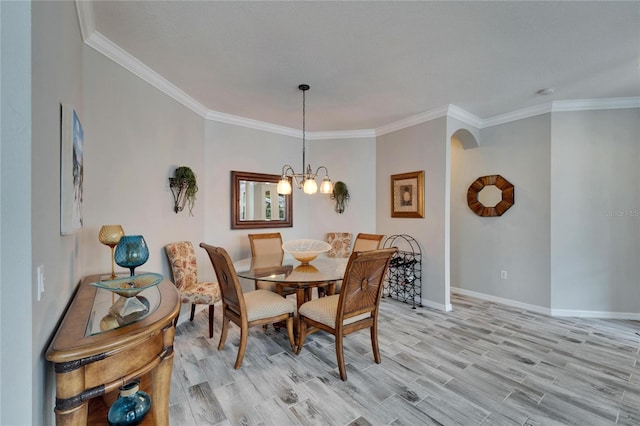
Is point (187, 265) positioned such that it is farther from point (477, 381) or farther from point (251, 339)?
point (477, 381)

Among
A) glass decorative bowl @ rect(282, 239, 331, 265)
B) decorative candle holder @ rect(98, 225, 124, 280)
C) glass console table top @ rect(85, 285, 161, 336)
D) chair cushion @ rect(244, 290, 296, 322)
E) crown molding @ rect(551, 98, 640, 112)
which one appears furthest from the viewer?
crown molding @ rect(551, 98, 640, 112)

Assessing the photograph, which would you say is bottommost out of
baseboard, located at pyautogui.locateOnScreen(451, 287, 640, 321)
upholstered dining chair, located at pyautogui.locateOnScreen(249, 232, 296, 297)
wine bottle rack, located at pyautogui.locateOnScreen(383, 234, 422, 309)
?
baseboard, located at pyautogui.locateOnScreen(451, 287, 640, 321)

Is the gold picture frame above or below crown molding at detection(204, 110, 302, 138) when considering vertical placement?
below

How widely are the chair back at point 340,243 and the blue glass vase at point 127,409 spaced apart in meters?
3.34

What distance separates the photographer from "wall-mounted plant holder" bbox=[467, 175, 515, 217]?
12.8 feet

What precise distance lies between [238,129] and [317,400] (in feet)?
11.5

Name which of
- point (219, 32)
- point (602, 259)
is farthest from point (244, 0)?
point (602, 259)

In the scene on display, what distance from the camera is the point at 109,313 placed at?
128cm

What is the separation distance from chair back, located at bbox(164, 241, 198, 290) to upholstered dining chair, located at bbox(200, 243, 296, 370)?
681 millimetres

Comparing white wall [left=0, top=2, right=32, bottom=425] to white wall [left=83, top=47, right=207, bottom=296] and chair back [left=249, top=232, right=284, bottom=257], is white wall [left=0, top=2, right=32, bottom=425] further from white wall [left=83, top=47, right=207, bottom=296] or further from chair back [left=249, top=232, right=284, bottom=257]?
chair back [left=249, top=232, right=284, bottom=257]

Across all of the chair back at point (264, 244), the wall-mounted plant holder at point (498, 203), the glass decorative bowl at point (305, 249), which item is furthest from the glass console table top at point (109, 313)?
the wall-mounted plant holder at point (498, 203)

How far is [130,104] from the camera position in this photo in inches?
100

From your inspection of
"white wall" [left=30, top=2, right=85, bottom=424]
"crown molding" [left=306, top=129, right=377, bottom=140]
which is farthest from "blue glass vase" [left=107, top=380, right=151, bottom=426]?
"crown molding" [left=306, top=129, right=377, bottom=140]

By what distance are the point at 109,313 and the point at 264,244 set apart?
253 cm
